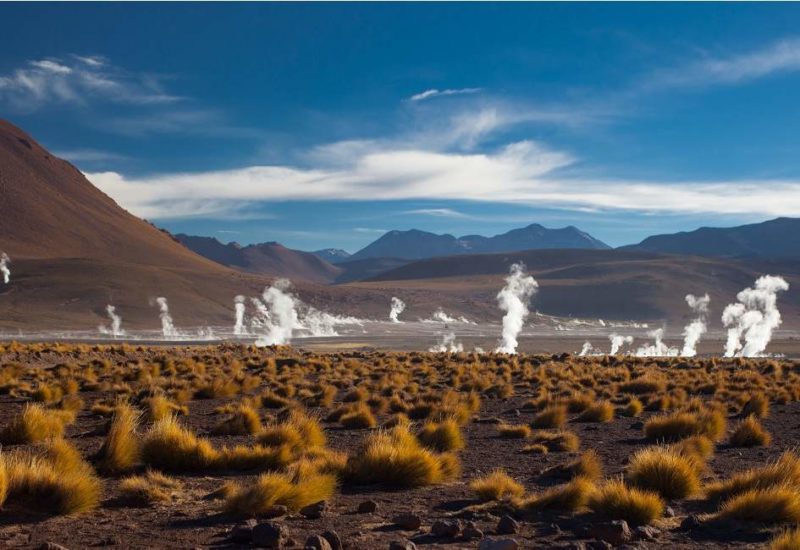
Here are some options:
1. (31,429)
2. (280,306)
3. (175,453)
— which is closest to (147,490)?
(175,453)

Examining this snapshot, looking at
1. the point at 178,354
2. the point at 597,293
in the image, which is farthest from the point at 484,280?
the point at 178,354

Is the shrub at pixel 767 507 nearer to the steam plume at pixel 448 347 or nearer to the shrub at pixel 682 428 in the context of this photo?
the shrub at pixel 682 428

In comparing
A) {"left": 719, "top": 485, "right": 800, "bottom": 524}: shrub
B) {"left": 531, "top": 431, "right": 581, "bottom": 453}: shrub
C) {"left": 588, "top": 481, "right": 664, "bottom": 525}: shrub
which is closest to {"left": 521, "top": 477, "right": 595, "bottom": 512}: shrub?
{"left": 588, "top": 481, "right": 664, "bottom": 525}: shrub

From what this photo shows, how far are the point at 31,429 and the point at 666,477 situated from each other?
8.53 m

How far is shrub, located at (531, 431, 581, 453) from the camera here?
37.7 ft

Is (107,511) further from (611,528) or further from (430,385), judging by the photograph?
(430,385)

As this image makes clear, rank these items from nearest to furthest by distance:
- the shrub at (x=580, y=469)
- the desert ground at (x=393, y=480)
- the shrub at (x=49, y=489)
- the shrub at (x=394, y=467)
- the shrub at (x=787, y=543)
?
the shrub at (x=787, y=543)
the desert ground at (x=393, y=480)
the shrub at (x=49, y=489)
the shrub at (x=394, y=467)
the shrub at (x=580, y=469)

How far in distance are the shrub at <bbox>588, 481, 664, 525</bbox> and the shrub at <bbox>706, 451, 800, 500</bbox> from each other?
1.21 metres

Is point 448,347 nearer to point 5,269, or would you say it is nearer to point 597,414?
point 597,414

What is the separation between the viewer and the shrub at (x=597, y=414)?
15.3 meters

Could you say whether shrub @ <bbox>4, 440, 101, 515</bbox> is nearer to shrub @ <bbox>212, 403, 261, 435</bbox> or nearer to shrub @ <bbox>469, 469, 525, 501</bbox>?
shrub @ <bbox>469, 469, 525, 501</bbox>

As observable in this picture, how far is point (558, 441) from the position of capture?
1178 cm

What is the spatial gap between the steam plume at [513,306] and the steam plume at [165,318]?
35.9 m

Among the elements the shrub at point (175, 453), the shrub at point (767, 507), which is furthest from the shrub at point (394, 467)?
the shrub at point (767, 507)
